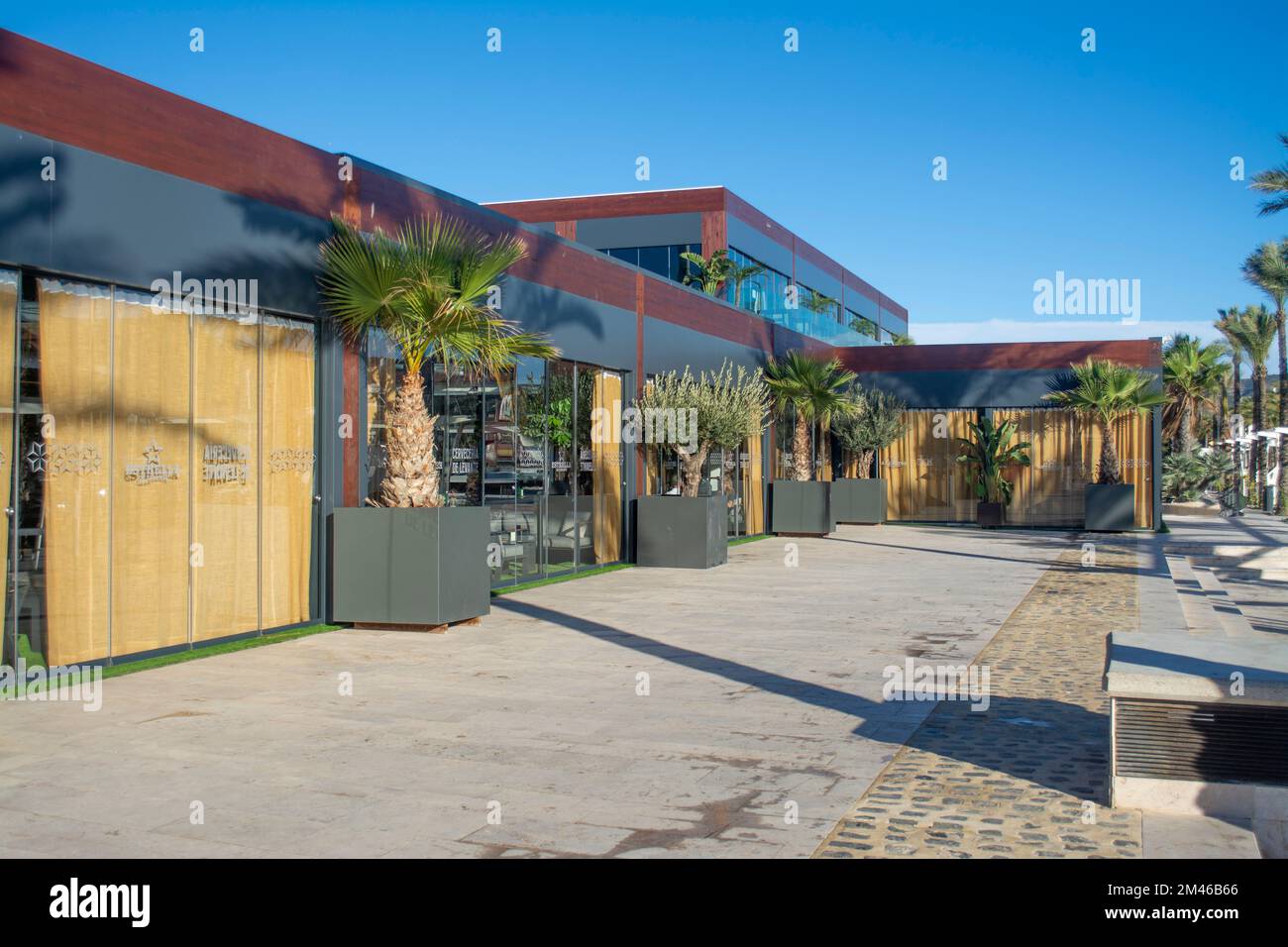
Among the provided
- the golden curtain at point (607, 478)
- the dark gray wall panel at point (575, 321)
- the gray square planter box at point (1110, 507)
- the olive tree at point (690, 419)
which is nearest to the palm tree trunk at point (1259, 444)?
the gray square planter box at point (1110, 507)

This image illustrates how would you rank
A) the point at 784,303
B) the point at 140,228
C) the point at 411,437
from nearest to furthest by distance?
1. the point at 140,228
2. the point at 411,437
3. the point at 784,303

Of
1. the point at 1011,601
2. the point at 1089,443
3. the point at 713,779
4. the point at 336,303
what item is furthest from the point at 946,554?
the point at 713,779

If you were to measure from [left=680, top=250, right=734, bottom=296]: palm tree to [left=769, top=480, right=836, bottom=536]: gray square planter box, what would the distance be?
11.0 m

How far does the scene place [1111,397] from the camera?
27.2 m

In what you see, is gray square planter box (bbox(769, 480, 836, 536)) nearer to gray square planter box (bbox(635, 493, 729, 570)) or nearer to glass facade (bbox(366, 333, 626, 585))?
gray square planter box (bbox(635, 493, 729, 570))

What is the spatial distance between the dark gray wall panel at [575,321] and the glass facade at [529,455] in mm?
269

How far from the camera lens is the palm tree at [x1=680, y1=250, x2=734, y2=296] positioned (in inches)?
1371

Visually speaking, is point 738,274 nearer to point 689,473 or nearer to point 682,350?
point 682,350

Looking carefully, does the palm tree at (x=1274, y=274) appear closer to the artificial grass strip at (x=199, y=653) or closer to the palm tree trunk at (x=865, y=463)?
the palm tree trunk at (x=865, y=463)

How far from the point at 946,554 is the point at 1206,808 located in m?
15.5

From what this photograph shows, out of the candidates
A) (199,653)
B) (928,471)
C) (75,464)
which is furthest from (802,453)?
(75,464)

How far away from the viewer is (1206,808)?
17.7 feet

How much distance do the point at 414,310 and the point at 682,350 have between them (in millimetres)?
10398
